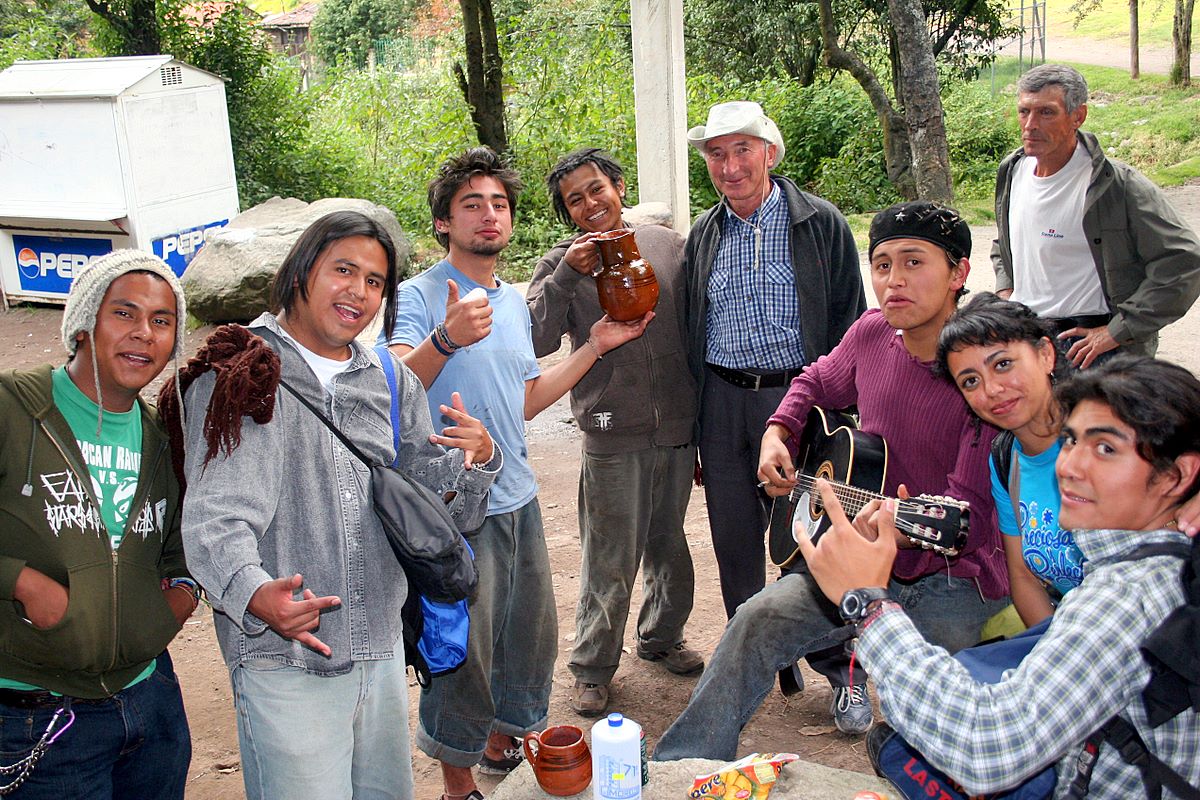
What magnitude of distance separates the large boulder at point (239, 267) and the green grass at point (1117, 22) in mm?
25647

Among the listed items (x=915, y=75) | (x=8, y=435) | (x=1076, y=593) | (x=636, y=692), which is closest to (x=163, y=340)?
(x=8, y=435)

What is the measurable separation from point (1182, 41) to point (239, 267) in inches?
731

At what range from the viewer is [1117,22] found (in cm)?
3266

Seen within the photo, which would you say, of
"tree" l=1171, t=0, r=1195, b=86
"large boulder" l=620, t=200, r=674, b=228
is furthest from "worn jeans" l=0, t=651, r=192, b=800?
"tree" l=1171, t=0, r=1195, b=86

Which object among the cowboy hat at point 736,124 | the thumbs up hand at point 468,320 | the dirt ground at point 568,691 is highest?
the cowboy hat at point 736,124

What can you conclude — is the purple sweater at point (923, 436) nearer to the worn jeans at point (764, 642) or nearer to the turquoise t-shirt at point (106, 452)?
the worn jeans at point (764, 642)

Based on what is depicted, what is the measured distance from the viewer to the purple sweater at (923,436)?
3168 millimetres

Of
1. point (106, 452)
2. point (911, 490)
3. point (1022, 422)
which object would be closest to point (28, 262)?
point (106, 452)

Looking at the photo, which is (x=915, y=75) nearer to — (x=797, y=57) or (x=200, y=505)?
(x=797, y=57)

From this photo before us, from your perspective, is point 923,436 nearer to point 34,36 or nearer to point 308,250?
point 308,250

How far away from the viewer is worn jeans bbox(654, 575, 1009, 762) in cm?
321

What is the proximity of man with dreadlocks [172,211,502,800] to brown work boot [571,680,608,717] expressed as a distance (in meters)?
1.55

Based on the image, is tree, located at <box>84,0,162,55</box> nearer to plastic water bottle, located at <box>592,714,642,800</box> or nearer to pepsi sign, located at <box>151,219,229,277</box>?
pepsi sign, located at <box>151,219,229,277</box>

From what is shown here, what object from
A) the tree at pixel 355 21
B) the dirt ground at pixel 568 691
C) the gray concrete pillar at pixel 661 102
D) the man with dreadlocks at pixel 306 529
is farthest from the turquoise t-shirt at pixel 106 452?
the tree at pixel 355 21
